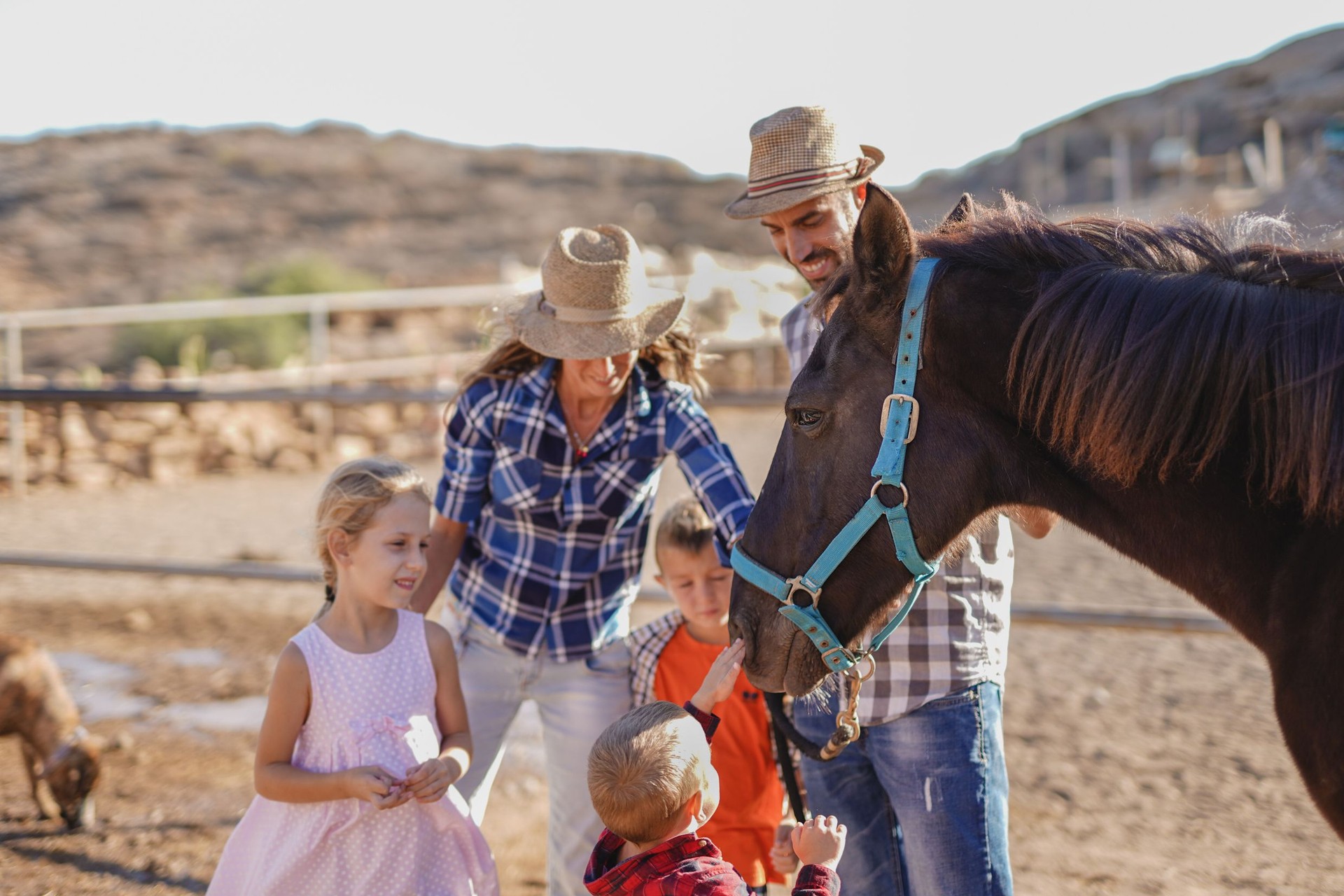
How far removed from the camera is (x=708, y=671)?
103 inches

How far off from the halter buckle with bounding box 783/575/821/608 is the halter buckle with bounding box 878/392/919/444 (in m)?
0.30

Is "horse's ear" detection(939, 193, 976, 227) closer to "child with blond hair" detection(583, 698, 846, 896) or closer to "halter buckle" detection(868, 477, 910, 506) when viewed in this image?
"halter buckle" detection(868, 477, 910, 506)

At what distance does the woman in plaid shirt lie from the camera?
8.61 feet

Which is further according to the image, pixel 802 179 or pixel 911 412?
pixel 802 179

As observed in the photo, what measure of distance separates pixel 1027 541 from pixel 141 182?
37.2 meters

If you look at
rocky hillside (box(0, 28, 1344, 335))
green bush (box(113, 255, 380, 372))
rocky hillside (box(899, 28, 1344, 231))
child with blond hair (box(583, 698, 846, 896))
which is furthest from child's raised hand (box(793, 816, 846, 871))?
rocky hillside (box(899, 28, 1344, 231))

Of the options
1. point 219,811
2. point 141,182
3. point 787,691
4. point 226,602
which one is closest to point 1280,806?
point 787,691

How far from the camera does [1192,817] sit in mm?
3963

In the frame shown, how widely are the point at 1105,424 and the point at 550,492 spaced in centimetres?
148

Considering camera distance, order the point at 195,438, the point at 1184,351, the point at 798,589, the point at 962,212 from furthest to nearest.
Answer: the point at 195,438 → the point at 962,212 → the point at 798,589 → the point at 1184,351

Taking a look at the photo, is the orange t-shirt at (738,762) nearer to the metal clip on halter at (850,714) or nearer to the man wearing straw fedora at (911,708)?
the man wearing straw fedora at (911,708)

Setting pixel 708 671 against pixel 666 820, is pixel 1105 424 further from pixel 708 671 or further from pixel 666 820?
pixel 708 671

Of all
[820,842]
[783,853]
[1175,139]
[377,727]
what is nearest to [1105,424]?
[820,842]

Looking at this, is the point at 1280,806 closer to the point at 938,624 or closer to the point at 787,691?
the point at 938,624
